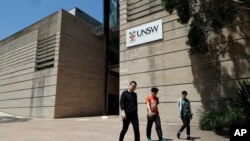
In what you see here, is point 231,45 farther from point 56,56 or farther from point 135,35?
point 56,56

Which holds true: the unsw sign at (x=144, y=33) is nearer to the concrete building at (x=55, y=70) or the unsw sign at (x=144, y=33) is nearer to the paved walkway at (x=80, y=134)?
the paved walkway at (x=80, y=134)

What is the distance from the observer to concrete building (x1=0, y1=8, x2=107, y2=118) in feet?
69.1

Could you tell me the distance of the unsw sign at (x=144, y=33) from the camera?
46.9 feet

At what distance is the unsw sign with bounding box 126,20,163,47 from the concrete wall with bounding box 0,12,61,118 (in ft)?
26.6

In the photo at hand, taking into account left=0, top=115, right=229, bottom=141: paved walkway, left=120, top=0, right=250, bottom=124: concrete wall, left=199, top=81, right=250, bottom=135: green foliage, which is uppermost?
left=120, top=0, right=250, bottom=124: concrete wall

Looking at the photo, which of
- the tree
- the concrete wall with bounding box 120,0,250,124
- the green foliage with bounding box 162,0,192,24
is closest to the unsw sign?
the concrete wall with bounding box 120,0,250,124

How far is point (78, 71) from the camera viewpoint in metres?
22.6

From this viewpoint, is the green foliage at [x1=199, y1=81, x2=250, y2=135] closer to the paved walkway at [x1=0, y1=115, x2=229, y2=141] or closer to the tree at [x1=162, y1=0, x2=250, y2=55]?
the paved walkway at [x1=0, y1=115, x2=229, y2=141]

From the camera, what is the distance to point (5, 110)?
25266mm

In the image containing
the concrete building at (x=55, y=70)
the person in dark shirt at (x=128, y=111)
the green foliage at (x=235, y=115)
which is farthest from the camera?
the concrete building at (x=55, y=70)

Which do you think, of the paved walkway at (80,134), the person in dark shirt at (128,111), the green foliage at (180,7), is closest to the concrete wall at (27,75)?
the paved walkway at (80,134)

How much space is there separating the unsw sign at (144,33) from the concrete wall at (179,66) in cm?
26

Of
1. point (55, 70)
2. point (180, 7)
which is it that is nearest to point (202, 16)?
point (180, 7)

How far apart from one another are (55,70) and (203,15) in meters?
13.5
